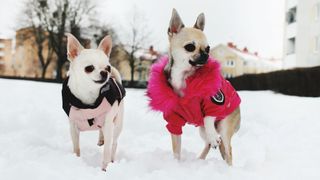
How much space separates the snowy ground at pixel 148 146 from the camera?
13.2 ft

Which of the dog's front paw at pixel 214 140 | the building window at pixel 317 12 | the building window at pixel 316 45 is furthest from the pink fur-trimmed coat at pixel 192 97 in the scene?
the building window at pixel 317 12

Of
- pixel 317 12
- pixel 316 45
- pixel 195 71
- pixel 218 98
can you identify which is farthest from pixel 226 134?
pixel 317 12

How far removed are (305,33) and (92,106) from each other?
2799 centimetres

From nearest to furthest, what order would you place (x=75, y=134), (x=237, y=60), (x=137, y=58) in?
(x=75, y=134) < (x=137, y=58) < (x=237, y=60)

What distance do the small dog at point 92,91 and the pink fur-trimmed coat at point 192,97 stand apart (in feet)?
1.52

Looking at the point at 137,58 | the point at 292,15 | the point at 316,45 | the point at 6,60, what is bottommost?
the point at 6,60

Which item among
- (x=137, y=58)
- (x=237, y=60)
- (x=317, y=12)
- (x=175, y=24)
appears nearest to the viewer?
(x=175, y=24)

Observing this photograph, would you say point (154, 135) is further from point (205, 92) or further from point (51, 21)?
point (51, 21)

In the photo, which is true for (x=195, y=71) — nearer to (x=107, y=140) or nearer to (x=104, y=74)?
(x=104, y=74)

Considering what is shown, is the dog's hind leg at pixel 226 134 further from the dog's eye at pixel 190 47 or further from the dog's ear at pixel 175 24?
the dog's ear at pixel 175 24

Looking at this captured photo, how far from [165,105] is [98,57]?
0.86 meters

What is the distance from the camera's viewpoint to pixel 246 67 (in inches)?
2239

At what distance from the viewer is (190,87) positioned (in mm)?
4504

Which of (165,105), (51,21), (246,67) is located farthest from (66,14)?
(165,105)
